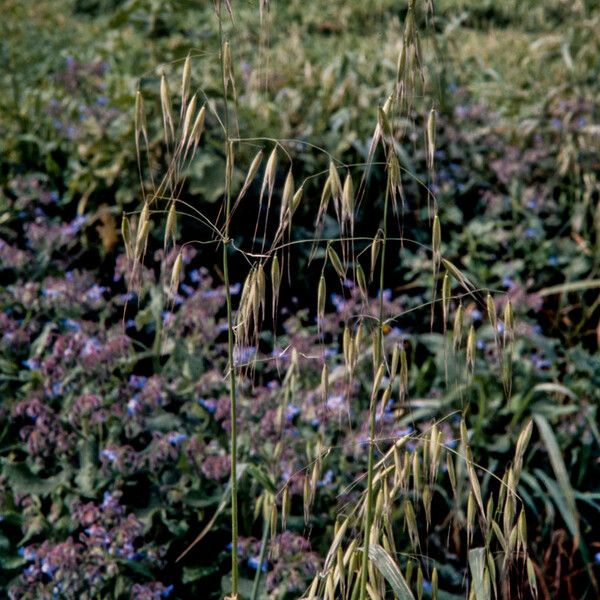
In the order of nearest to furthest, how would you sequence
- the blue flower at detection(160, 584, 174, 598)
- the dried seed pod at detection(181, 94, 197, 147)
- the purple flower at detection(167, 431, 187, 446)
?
the dried seed pod at detection(181, 94, 197, 147), the blue flower at detection(160, 584, 174, 598), the purple flower at detection(167, 431, 187, 446)

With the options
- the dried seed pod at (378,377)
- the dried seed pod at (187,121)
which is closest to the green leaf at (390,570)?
the dried seed pod at (378,377)

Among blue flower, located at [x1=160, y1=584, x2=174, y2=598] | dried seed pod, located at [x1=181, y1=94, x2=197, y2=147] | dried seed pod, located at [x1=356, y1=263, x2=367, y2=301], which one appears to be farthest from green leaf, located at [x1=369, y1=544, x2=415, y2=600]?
blue flower, located at [x1=160, y1=584, x2=174, y2=598]

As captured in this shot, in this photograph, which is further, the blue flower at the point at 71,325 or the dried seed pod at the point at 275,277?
the blue flower at the point at 71,325

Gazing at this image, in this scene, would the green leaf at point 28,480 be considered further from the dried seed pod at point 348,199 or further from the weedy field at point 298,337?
the dried seed pod at point 348,199

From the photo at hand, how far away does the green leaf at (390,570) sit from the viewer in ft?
3.60

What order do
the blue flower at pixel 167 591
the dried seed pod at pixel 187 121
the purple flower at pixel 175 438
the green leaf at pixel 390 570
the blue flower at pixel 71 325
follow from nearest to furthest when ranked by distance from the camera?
the dried seed pod at pixel 187 121, the green leaf at pixel 390 570, the blue flower at pixel 167 591, the purple flower at pixel 175 438, the blue flower at pixel 71 325

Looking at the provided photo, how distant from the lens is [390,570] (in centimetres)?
112

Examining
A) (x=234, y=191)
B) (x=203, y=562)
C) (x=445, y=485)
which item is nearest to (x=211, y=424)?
(x=203, y=562)

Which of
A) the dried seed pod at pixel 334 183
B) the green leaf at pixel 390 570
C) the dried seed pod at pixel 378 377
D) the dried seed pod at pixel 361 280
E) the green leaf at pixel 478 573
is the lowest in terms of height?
the green leaf at pixel 478 573

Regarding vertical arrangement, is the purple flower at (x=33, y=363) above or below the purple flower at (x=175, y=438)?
above

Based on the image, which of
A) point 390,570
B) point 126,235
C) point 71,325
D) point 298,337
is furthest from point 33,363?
point 390,570

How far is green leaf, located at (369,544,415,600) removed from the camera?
110cm

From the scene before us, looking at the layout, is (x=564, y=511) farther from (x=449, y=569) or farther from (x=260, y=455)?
(x=260, y=455)

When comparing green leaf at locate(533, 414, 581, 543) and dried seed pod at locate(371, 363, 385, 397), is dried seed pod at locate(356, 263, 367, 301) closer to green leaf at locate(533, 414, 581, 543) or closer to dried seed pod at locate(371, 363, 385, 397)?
dried seed pod at locate(371, 363, 385, 397)
